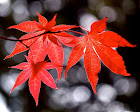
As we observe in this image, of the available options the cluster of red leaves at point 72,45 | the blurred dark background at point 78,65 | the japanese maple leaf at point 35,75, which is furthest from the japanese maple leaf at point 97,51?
the blurred dark background at point 78,65

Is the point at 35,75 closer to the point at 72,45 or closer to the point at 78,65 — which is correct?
the point at 72,45

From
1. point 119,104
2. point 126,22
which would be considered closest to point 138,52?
point 126,22

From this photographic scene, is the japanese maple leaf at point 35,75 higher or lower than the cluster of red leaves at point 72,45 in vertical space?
lower

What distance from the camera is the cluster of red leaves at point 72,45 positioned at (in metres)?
0.67

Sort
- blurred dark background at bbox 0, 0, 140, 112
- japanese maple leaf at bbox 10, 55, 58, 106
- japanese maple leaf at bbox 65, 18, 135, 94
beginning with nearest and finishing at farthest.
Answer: japanese maple leaf at bbox 65, 18, 135, 94 → japanese maple leaf at bbox 10, 55, 58, 106 → blurred dark background at bbox 0, 0, 140, 112

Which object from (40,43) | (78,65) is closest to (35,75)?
(40,43)

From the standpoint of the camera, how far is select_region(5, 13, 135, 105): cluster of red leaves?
668 mm

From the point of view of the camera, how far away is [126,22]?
4051mm

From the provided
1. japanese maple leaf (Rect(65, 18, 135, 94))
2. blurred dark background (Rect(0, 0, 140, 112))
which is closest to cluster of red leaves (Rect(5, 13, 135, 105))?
japanese maple leaf (Rect(65, 18, 135, 94))

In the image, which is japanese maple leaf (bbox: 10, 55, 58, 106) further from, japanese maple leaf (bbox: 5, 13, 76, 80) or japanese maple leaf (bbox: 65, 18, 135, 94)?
japanese maple leaf (bbox: 65, 18, 135, 94)

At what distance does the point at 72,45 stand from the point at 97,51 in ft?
0.35

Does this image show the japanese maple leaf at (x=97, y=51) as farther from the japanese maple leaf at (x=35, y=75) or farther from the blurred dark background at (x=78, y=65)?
the blurred dark background at (x=78, y=65)

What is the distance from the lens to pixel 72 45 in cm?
74

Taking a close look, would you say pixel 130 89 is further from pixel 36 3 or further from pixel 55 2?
pixel 36 3
